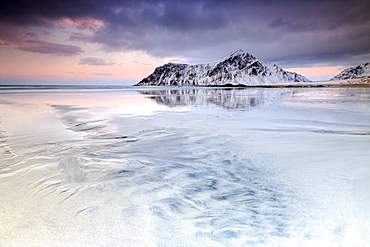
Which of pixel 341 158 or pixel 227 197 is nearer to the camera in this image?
pixel 227 197

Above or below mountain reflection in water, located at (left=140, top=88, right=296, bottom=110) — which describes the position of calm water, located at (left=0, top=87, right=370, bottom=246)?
below

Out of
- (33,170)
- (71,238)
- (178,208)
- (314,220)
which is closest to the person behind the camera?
(71,238)

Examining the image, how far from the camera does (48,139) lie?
5695 mm

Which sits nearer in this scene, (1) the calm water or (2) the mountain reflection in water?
(1) the calm water

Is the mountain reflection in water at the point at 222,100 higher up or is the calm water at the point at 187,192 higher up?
the mountain reflection in water at the point at 222,100

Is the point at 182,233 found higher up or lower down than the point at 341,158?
lower down

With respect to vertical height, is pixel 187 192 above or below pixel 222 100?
below

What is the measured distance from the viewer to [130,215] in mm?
2346

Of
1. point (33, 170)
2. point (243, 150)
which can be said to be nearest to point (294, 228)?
point (243, 150)

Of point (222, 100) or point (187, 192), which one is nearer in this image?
point (187, 192)

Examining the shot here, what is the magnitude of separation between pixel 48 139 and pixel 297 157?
21.1ft

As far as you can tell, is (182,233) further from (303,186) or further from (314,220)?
(303,186)

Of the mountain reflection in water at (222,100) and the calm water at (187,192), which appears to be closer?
the calm water at (187,192)

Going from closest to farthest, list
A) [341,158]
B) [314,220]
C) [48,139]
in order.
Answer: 1. [314,220]
2. [341,158]
3. [48,139]
